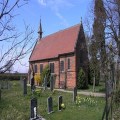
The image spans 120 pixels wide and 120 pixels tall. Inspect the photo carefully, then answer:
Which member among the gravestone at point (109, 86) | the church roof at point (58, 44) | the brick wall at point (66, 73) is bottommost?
the gravestone at point (109, 86)

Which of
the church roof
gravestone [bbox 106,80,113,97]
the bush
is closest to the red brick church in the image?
the church roof

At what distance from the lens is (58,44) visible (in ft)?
159

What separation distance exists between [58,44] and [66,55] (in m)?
5.19

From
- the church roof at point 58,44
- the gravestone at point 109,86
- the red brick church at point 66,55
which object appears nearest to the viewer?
the gravestone at point 109,86

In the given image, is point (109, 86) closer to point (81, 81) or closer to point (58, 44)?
point (81, 81)

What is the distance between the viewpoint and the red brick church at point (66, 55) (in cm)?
4216

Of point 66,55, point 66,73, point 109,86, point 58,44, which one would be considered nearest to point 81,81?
point 66,73

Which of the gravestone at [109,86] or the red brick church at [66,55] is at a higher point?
the red brick church at [66,55]

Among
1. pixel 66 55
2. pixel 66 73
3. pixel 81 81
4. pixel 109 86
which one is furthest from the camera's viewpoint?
pixel 66 73

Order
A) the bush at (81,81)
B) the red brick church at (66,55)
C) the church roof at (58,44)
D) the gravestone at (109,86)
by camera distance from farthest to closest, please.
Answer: the church roof at (58,44) < the red brick church at (66,55) < the bush at (81,81) < the gravestone at (109,86)

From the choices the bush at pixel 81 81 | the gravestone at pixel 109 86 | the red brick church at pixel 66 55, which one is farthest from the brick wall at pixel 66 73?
the gravestone at pixel 109 86

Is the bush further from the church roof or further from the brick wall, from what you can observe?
the church roof

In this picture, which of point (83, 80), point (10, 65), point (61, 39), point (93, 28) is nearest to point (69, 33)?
point (61, 39)

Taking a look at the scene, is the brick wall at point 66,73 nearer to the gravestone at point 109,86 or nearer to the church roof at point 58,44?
the church roof at point 58,44
